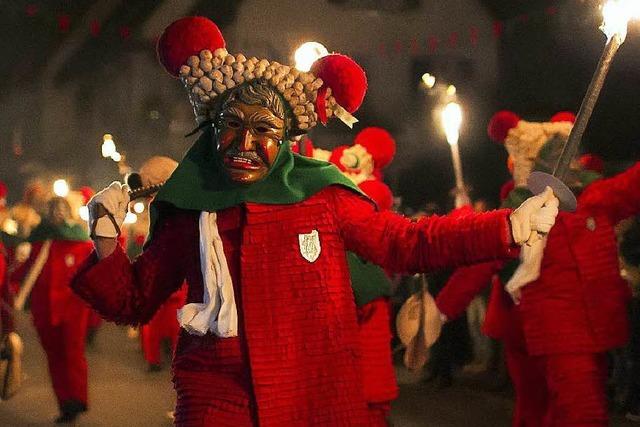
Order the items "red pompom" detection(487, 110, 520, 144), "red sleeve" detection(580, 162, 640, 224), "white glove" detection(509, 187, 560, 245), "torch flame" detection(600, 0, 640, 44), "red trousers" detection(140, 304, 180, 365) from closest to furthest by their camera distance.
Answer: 1. "white glove" detection(509, 187, 560, 245)
2. "torch flame" detection(600, 0, 640, 44)
3. "red sleeve" detection(580, 162, 640, 224)
4. "red pompom" detection(487, 110, 520, 144)
5. "red trousers" detection(140, 304, 180, 365)

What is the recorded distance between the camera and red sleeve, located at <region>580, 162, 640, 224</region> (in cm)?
486

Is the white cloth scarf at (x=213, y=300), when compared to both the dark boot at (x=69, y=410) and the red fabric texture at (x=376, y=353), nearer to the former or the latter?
the red fabric texture at (x=376, y=353)

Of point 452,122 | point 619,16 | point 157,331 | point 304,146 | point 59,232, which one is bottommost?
point 619,16

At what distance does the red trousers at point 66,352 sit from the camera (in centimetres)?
751

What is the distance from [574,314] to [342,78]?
201 cm

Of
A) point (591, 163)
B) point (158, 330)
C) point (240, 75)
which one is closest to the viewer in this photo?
point (240, 75)

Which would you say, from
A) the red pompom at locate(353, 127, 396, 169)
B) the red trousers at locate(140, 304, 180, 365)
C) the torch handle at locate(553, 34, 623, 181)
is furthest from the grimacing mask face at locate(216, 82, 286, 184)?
the red trousers at locate(140, 304, 180, 365)

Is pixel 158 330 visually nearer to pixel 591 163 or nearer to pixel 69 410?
pixel 69 410

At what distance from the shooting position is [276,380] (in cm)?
318

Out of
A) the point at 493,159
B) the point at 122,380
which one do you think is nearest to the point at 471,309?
the point at 493,159

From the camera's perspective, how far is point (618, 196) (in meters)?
4.94

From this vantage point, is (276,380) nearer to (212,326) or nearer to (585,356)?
(212,326)

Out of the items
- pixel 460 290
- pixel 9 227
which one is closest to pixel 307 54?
pixel 460 290

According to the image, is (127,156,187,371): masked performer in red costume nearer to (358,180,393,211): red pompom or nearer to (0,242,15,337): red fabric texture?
(0,242,15,337): red fabric texture
